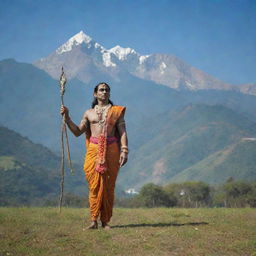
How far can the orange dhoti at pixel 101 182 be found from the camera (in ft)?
30.6

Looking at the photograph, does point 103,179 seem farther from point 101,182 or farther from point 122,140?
point 122,140

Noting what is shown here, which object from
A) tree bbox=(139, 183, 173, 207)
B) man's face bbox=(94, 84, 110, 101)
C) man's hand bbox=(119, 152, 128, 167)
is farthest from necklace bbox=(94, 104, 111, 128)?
tree bbox=(139, 183, 173, 207)

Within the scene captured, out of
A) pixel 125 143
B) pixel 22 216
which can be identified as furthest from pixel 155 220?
pixel 22 216

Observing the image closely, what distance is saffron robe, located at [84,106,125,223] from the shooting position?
30.6 ft

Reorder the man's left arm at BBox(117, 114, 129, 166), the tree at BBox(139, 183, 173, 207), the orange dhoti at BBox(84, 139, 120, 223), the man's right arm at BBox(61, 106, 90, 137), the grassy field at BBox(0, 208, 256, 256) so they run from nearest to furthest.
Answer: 1. the grassy field at BBox(0, 208, 256, 256)
2. the orange dhoti at BBox(84, 139, 120, 223)
3. the man's right arm at BBox(61, 106, 90, 137)
4. the man's left arm at BBox(117, 114, 129, 166)
5. the tree at BBox(139, 183, 173, 207)

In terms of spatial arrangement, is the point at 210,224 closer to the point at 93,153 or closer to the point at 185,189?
the point at 93,153

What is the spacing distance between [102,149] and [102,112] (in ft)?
2.92

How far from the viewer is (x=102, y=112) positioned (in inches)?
387

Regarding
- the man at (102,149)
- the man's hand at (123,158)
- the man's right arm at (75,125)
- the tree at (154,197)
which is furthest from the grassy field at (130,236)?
the tree at (154,197)

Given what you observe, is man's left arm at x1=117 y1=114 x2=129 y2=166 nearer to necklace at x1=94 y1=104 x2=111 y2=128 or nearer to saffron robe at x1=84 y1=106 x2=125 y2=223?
saffron robe at x1=84 y1=106 x2=125 y2=223

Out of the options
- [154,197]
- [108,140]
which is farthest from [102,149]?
[154,197]

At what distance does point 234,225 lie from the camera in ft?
32.3

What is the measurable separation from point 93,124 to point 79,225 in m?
2.31

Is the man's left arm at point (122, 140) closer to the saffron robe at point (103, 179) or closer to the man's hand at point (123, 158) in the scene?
the man's hand at point (123, 158)
